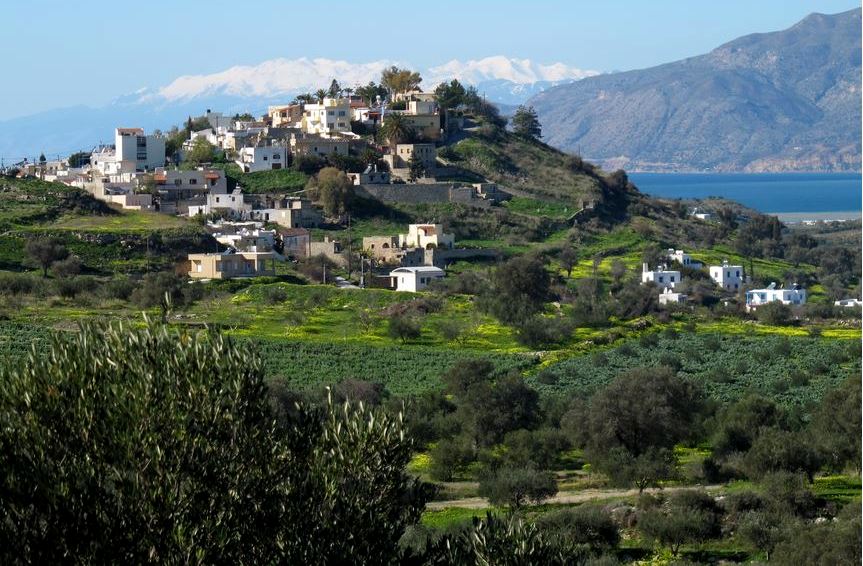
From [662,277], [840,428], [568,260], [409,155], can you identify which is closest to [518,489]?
[840,428]

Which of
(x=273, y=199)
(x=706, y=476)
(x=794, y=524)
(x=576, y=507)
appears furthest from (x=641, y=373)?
(x=273, y=199)

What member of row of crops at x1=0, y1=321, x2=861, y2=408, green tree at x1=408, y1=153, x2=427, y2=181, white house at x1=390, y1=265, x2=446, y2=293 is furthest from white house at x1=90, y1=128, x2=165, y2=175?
row of crops at x1=0, y1=321, x2=861, y2=408

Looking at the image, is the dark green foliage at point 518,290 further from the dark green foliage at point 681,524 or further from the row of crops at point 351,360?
the dark green foliage at point 681,524

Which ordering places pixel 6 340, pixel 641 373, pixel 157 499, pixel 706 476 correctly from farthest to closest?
pixel 6 340 → pixel 641 373 → pixel 706 476 → pixel 157 499

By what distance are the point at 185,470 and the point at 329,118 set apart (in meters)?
69.0

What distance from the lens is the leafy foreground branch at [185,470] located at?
543 inches

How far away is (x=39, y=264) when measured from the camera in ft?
197

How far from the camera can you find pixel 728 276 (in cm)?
7231

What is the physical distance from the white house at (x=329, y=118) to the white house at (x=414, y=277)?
19747mm

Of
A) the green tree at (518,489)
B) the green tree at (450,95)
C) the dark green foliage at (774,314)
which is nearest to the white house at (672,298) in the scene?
the dark green foliage at (774,314)

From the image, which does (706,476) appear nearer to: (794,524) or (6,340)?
(794,524)

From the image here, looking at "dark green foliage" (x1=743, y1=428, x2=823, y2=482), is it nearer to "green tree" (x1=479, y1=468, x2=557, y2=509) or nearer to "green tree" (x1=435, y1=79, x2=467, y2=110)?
"green tree" (x1=479, y1=468, x2=557, y2=509)

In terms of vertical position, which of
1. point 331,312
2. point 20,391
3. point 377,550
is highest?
point 20,391

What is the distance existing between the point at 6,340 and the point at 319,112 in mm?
40102
